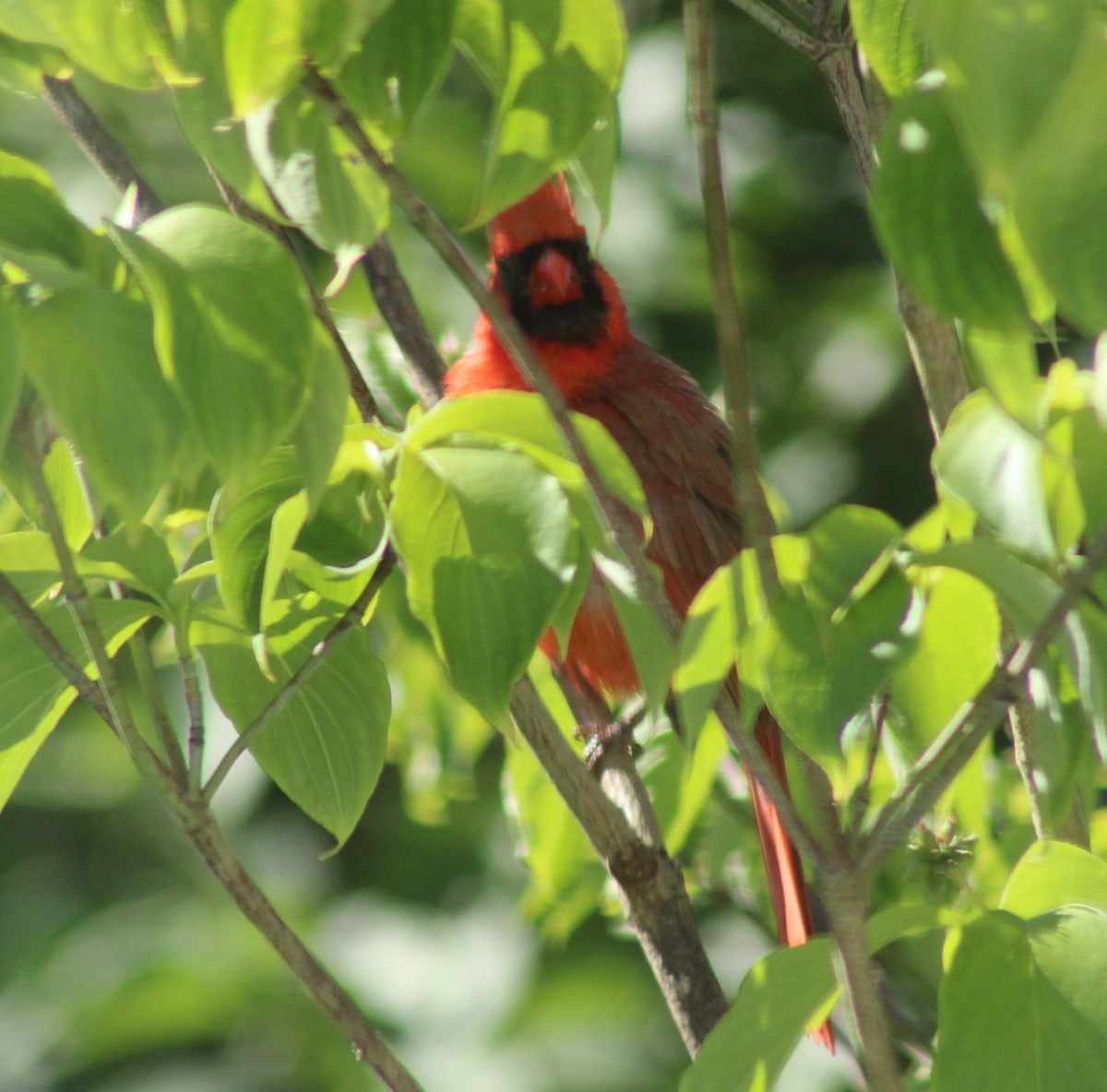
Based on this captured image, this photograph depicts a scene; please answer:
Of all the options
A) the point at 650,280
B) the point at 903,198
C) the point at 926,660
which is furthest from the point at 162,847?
the point at 903,198

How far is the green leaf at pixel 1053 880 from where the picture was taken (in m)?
0.83

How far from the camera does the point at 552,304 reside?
2.55 m

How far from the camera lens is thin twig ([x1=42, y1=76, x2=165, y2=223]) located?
4.56ft

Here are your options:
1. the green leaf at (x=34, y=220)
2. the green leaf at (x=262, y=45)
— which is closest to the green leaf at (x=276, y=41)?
the green leaf at (x=262, y=45)

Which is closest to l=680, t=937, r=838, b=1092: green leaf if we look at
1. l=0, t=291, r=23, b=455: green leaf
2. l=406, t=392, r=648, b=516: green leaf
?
l=406, t=392, r=648, b=516: green leaf

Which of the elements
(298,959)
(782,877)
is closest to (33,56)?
(298,959)

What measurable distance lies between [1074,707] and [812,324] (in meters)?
2.12

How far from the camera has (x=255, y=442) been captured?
2.21ft

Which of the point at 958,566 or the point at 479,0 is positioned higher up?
the point at 479,0

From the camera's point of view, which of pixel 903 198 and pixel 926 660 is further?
pixel 926 660

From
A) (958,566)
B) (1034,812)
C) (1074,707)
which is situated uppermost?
(958,566)

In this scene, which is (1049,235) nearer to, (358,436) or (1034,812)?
(358,436)

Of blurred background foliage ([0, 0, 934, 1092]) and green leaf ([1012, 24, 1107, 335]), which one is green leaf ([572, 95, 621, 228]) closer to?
green leaf ([1012, 24, 1107, 335])

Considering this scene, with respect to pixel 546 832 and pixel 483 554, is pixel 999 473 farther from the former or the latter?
pixel 546 832
